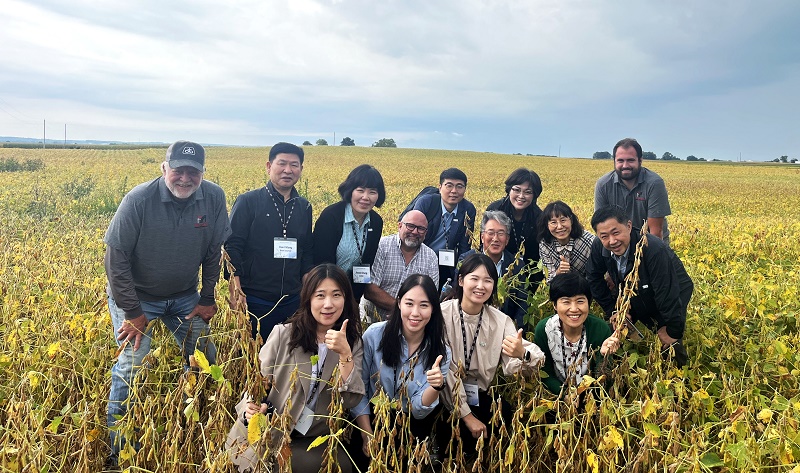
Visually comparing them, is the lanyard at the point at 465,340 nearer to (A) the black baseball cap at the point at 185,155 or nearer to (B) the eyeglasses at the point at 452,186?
(B) the eyeglasses at the point at 452,186

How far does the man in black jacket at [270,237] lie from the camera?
352 cm

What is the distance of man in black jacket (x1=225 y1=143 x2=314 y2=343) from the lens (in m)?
3.52

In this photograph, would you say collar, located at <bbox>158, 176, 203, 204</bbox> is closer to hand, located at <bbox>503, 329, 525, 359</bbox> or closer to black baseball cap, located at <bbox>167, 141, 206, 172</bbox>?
black baseball cap, located at <bbox>167, 141, 206, 172</bbox>

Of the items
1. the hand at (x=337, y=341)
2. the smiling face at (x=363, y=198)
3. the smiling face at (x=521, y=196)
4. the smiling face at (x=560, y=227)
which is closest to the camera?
the hand at (x=337, y=341)

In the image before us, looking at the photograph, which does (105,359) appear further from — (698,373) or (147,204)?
(698,373)

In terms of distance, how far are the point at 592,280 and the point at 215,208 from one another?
2.71 meters

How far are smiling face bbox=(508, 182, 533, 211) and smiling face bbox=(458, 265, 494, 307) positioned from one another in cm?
151

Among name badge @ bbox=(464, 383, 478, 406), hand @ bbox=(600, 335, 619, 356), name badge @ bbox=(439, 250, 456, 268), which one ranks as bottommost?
name badge @ bbox=(464, 383, 478, 406)

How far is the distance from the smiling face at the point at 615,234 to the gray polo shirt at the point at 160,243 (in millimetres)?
2524

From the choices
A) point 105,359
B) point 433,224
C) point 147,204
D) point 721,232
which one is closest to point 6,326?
point 105,359

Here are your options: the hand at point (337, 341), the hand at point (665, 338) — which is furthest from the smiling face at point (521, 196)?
the hand at point (337, 341)

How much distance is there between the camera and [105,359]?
2982 millimetres

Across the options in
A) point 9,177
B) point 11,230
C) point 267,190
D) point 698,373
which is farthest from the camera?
point 9,177

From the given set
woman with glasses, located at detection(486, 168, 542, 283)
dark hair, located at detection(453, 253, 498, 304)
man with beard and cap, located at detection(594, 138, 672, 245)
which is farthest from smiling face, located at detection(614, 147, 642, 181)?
dark hair, located at detection(453, 253, 498, 304)
